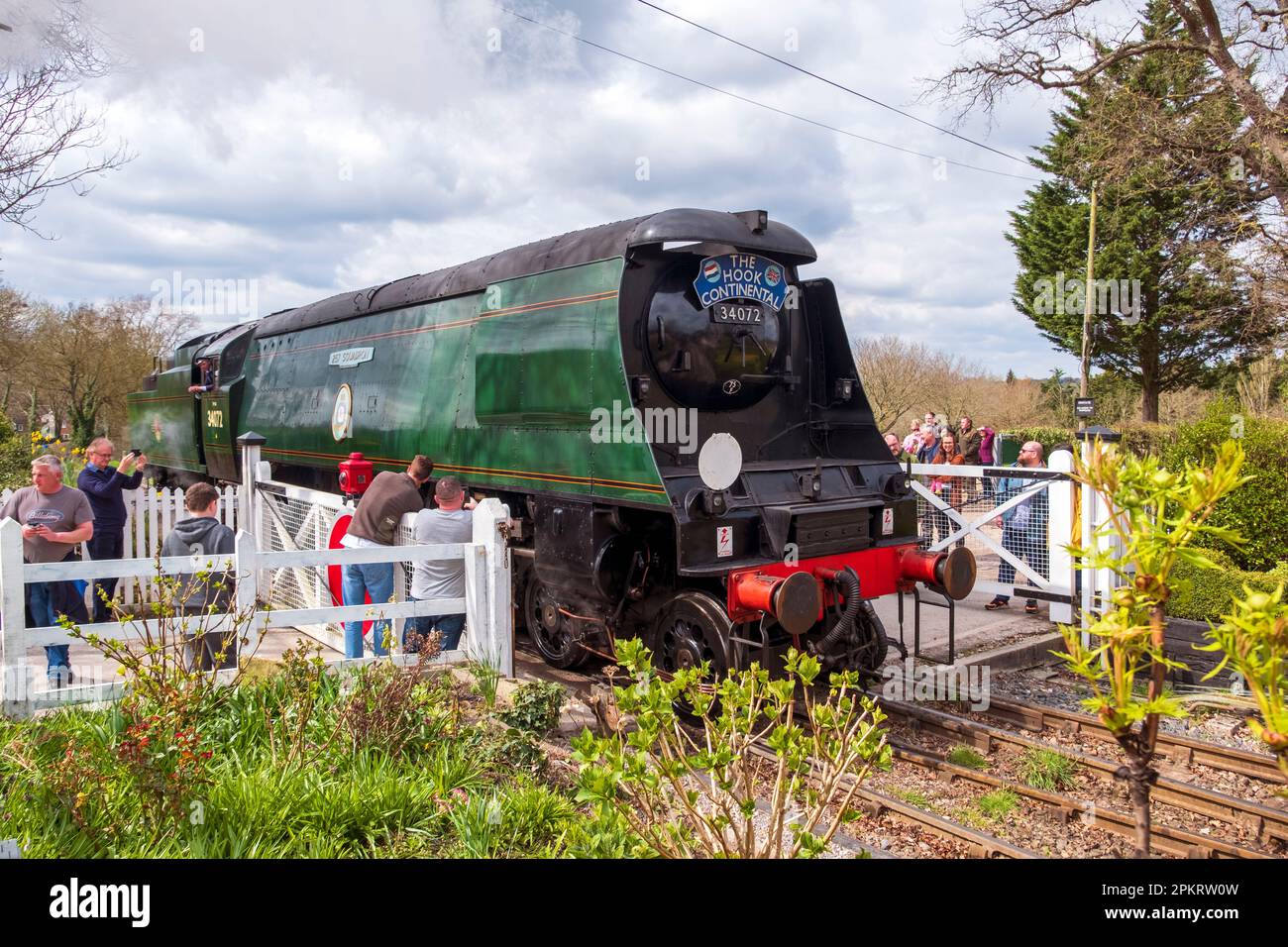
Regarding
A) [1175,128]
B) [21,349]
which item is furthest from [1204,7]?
[21,349]

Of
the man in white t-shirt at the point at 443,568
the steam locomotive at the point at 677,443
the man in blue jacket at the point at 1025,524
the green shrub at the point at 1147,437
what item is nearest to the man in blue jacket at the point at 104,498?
the steam locomotive at the point at 677,443

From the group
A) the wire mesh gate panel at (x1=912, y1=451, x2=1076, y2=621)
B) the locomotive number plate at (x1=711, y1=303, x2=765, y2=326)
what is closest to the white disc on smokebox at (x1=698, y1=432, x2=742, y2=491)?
the locomotive number plate at (x1=711, y1=303, x2=765, y2=326)

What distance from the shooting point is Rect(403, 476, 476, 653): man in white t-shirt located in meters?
6.16

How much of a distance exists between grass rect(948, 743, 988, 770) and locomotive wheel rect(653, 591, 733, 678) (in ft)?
5.05

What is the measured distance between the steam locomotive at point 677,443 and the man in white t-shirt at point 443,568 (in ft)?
2.14

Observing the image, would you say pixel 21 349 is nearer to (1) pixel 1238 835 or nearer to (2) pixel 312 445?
(2) pixel 312 445

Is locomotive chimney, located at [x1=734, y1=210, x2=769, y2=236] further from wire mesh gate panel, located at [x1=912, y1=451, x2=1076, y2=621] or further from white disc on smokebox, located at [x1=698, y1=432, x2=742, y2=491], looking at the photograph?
wire mesh gate panel, located at [x1=912, y1=451, x2=1076, y2=621]

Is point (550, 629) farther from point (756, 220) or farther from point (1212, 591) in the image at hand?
point (1212, 591)

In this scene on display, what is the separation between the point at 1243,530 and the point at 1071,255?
73.3ft

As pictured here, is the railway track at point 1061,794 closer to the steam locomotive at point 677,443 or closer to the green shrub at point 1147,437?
the steam locomotive at point 677,443

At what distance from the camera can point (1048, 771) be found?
208 inches

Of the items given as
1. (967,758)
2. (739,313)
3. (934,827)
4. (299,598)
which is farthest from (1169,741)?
(299,598)

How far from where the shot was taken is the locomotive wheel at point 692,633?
565 cm

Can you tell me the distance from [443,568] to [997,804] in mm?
3792
